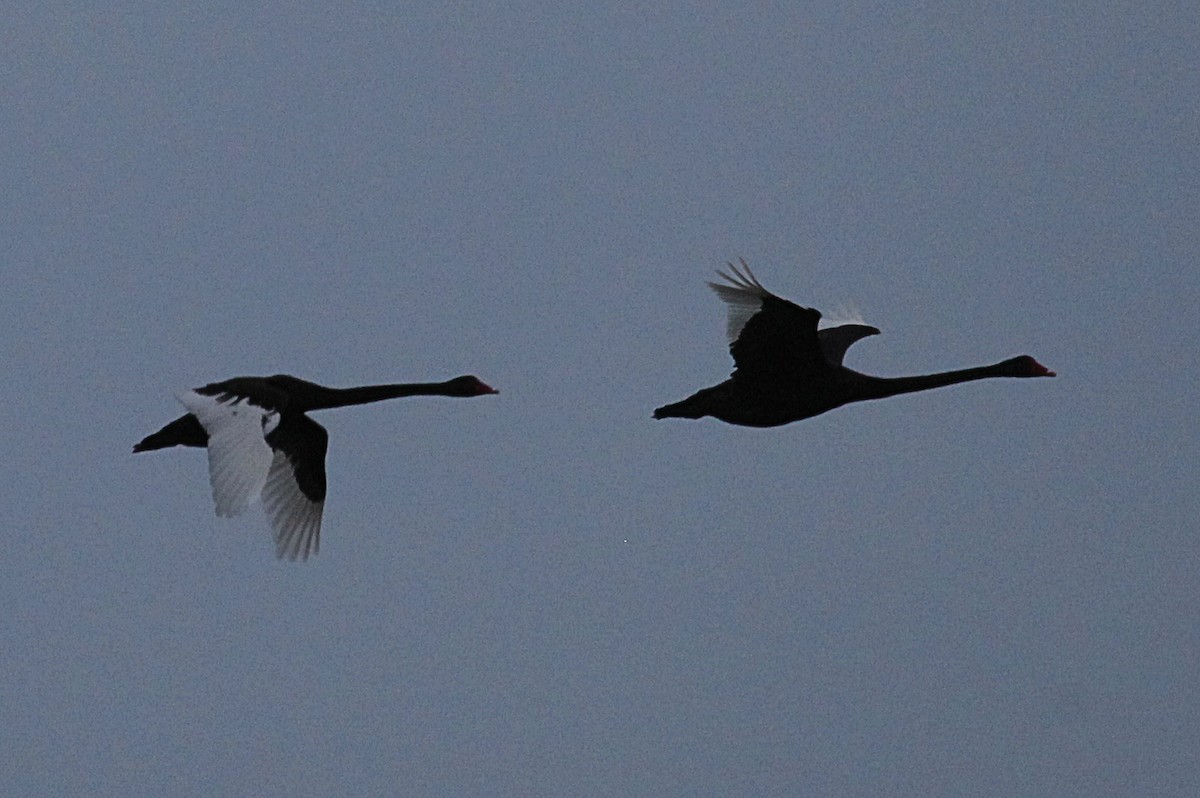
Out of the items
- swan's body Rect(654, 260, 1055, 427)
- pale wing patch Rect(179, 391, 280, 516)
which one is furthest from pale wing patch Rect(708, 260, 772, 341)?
pale wing patch Rect(179, 391, 280, 516)

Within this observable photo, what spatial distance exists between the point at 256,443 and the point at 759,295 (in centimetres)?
510

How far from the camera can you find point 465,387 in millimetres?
22672

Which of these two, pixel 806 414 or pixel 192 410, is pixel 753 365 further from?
pixel 192 410

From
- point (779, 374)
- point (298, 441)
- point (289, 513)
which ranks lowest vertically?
point (289, 513)

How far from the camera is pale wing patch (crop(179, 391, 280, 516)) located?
733 inches

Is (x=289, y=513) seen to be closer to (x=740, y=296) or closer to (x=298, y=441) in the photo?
(x=298, y=441)

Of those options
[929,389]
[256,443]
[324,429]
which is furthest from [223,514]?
[929,389]

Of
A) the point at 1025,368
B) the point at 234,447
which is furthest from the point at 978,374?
the point at 234,447

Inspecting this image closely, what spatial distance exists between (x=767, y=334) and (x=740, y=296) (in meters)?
Result: 0.54

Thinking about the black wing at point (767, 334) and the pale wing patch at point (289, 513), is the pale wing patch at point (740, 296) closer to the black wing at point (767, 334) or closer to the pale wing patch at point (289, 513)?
the black wing at point (767, 334)

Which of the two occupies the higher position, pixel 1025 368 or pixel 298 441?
pixel 1025 368

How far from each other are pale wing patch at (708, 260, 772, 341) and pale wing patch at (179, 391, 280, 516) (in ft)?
15.0

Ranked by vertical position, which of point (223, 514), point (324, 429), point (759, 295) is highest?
point (759, 295)

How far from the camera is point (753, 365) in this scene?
21250 mm
